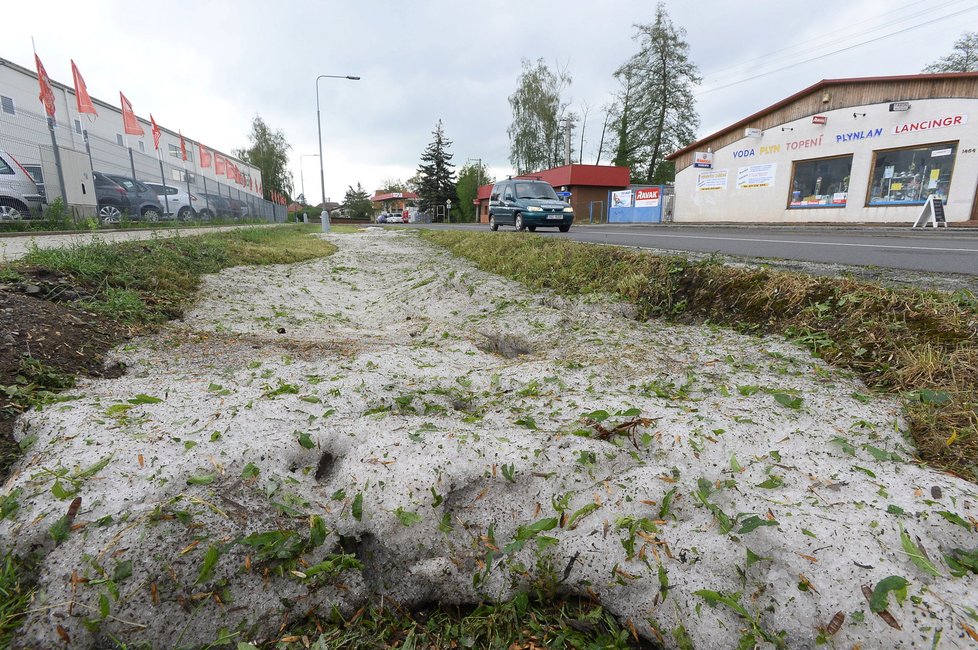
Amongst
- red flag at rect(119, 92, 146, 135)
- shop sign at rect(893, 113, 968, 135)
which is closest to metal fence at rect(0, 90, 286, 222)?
red flag at rect(119, 92, 146, 135)

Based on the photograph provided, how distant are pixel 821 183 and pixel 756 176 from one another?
9.74ft

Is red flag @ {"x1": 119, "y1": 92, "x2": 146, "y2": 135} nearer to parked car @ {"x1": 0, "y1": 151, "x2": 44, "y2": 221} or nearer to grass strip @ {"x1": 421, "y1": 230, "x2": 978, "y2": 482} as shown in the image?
parked car @ {"x1": 0, "y1": 151, "x2": 44, "y2": 221}

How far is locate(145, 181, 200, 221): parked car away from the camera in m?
16.0

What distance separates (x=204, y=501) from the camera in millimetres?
1752

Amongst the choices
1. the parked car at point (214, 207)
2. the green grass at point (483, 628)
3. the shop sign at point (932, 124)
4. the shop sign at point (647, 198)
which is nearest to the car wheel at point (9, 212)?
the parked car at point (214, 207)

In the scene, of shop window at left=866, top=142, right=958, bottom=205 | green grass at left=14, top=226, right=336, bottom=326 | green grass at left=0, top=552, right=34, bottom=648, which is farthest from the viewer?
shop window at left=866, top=142, right=958, bottom=205

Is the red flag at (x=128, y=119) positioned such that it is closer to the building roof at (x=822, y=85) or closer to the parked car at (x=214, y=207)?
the parked car at (x=214, y=207)

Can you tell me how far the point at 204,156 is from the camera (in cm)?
2938

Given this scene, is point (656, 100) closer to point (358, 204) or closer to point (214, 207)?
point (214, 207)

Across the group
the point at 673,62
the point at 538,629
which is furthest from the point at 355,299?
the point at 673,62

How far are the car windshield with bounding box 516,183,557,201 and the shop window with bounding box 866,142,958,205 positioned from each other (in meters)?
13.0

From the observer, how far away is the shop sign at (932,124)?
1564 centimetres

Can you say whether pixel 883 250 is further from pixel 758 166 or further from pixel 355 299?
pixel 758 166

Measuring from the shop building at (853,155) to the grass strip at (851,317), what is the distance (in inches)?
724
